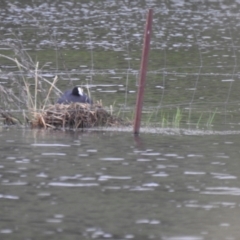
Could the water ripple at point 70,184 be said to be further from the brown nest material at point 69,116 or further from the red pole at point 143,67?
the brown nest material at point 69,116

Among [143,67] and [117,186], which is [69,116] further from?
[117,186]

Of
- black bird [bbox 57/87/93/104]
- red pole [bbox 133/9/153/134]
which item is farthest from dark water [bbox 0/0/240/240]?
black bird [bbox 57/87/93/104]

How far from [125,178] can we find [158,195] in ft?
3.64

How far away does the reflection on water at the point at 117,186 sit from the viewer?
405 inches

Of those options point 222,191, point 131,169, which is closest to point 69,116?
point 131,169

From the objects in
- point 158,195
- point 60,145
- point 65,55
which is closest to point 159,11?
point 65,55

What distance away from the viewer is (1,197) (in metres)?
11.7

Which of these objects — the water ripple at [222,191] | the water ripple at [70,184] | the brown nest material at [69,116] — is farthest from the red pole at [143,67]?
the water ripple at [222,191]

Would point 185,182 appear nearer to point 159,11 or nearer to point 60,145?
point 60,145

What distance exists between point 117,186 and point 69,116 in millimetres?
5272

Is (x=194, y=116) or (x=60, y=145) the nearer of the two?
(x=60, y=145)

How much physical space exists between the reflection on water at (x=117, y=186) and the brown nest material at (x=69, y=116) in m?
0.45

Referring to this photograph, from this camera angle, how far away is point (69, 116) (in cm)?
1756

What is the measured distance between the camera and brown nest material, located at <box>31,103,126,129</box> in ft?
57.5
